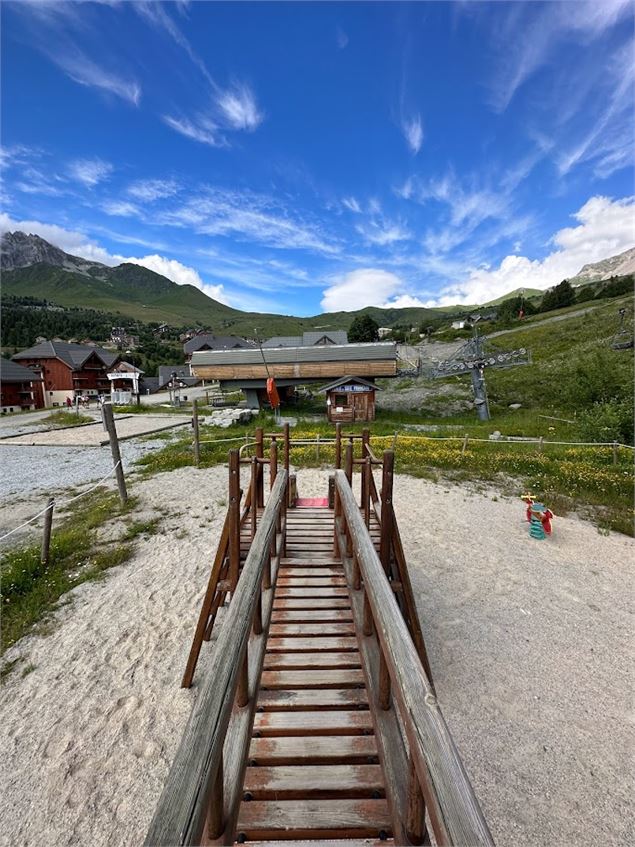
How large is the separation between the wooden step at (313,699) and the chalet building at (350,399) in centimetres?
1919

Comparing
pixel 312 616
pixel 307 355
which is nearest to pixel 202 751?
pixel 312 616

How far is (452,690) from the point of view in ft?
15.8

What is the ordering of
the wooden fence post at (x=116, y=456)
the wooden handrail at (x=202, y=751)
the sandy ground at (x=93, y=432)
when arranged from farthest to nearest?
1. the sandy ground at (x=93, y=432)
2. the wooden fence post at (x=116, y=456)
3. the wooden handrail at (x=202, y=751)

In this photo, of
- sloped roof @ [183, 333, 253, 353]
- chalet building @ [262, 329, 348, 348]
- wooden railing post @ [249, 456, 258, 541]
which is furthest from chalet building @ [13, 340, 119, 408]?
wooden railing post @ [249, 456, 258, 541]

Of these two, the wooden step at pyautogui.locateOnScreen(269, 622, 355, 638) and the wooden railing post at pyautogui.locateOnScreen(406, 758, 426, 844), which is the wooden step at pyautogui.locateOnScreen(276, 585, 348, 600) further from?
the wooden railing post at pyautogui.locateOnScreen(406, 758, 426, 844)

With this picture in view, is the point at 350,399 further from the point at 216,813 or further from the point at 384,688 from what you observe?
the point at 216,813

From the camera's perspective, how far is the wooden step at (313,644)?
3576mm

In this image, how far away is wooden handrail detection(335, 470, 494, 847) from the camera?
1.14 metres

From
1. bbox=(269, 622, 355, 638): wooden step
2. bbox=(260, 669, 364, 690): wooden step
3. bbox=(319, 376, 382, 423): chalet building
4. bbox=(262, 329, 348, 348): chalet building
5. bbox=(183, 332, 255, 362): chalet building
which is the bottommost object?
bbox=(260, 669, 364, 690): wooden step

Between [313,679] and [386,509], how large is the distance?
6.57ft

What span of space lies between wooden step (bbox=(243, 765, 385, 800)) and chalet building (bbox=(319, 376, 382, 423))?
19.8 m

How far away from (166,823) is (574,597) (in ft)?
26.8

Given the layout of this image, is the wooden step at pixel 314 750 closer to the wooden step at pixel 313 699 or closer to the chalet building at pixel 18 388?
the wooden step at pixel 313 699

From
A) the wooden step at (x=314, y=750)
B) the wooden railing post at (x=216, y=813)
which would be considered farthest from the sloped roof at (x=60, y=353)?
the wooden railing post at (x=216, y=813)
